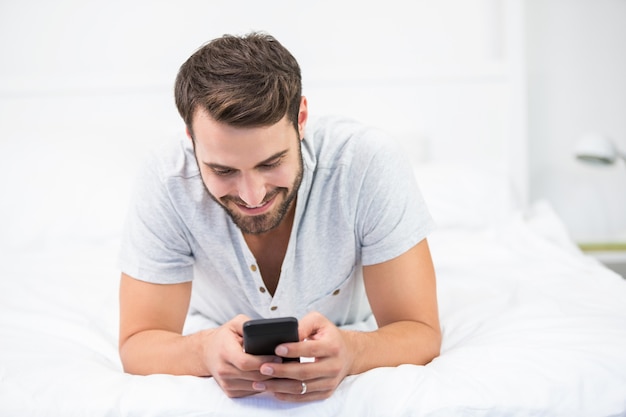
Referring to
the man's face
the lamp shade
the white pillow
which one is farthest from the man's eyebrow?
the lamp shade

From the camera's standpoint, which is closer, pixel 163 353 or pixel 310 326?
pixel 310 326

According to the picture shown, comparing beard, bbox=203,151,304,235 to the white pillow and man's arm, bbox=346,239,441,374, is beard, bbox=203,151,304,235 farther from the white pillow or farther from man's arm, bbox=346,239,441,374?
the white pillow

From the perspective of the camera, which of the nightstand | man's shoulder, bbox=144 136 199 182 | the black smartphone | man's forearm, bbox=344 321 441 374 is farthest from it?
the nightstand

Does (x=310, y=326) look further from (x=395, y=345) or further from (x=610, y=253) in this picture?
(x=610, y=253)

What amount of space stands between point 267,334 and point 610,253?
1.72 meters

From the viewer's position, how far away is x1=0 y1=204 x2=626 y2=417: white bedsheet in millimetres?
874

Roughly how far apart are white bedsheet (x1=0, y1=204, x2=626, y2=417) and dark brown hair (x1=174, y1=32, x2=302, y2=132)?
0.39 m

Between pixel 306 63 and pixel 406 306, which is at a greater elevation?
pixel 306 63

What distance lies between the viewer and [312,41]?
2.47 meters

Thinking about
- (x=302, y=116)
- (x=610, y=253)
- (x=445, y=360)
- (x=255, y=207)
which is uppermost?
(x=302, y=116)

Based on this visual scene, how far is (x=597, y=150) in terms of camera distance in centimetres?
201

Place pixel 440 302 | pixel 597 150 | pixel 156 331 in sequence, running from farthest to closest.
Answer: pixel 597 150
pixel 440 302
pixel 156 331

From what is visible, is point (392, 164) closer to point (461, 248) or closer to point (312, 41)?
point (461, 248)

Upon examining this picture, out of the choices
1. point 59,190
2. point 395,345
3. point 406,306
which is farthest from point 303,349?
point 59,190
